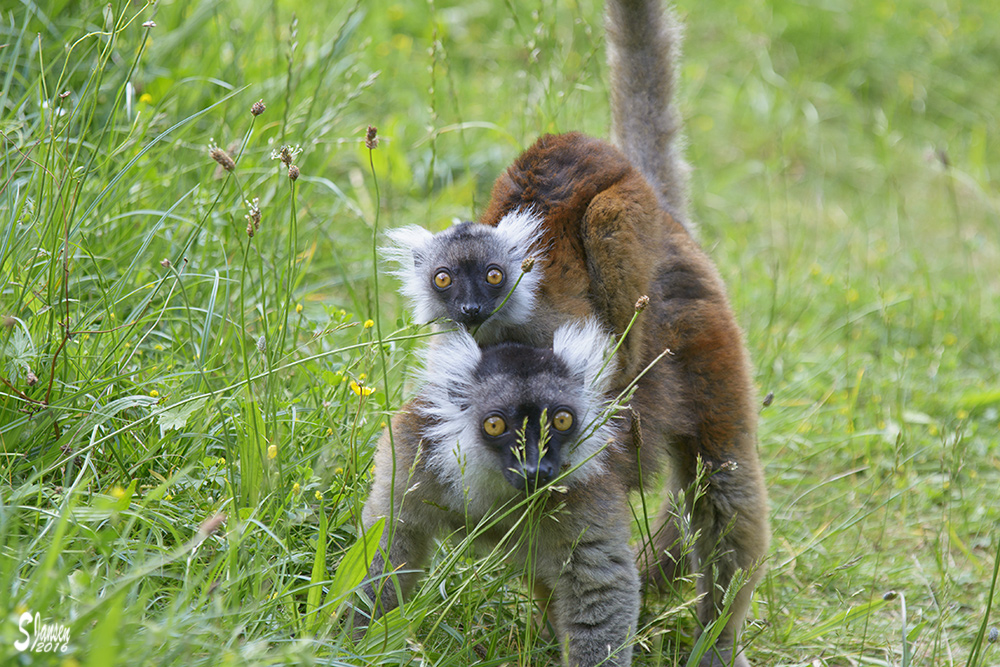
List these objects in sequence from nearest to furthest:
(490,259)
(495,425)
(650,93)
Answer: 1. (495,425)
2. (490,259)
3. (650,93)

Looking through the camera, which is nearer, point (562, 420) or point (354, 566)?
point (354, 566)

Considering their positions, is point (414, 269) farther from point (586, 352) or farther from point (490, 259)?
point (586, 352)

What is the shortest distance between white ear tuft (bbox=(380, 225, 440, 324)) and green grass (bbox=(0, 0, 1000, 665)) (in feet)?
0.88

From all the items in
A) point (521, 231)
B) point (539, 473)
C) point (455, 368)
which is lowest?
point (539, 473)

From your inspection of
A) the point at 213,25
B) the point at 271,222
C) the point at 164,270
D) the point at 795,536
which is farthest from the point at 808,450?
the point at 213,25

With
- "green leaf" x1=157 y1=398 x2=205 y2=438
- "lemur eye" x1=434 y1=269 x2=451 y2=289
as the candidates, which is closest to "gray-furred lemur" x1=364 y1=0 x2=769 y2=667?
"lemur eye" x1=434 y1=269 x2=451 y2=289

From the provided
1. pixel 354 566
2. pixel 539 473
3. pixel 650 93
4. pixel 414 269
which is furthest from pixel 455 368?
pixel 650 93

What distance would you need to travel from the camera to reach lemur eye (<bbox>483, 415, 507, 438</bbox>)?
311cm

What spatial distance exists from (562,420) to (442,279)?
3.49ft

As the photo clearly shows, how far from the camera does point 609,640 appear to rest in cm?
309

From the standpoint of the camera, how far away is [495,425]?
311 centimetres

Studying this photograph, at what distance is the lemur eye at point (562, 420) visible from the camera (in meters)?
3.11

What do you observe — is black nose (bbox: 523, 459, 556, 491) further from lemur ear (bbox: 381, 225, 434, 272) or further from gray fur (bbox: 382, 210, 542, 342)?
lemur ear (bbox: 381, 225, 434, 272)

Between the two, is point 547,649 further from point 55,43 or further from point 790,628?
point 55,43
